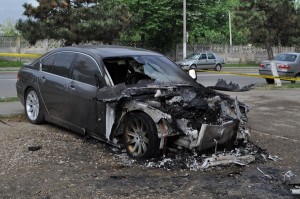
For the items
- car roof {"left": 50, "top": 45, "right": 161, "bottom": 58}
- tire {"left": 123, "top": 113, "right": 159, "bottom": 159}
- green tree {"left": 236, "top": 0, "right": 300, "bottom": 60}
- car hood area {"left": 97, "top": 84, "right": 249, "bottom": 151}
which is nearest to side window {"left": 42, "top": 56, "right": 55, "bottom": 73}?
car roof {"left": 50, "top": 45, "right": 161, "bottom": 58}

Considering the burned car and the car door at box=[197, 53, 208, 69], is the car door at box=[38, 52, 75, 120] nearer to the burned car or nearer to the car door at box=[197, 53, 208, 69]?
the burned car

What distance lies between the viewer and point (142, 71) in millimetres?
7090

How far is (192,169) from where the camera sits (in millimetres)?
5695

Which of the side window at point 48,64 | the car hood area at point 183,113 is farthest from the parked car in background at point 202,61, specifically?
the car hood area at point 183,113

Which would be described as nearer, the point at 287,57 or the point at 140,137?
the point at 140,137

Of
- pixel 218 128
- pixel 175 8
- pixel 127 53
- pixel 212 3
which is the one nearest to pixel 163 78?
pixel 127 53

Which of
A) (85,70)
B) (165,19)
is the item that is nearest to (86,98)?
(85,70)

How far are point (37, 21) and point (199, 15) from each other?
2099cm

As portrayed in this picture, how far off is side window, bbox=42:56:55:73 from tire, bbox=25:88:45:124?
47 cm

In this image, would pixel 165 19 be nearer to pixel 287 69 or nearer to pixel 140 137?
pixel 287 69

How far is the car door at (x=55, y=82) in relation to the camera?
23.9 feet

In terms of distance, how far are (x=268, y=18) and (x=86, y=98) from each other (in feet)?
44.1

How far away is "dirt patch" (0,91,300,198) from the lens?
15.9ft

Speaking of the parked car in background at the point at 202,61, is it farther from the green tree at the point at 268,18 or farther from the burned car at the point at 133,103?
the burned car at the point at 133,103
